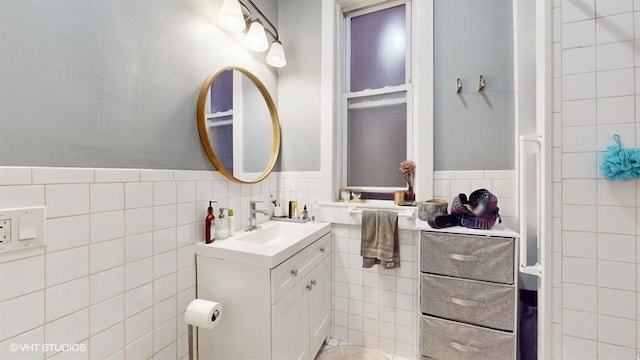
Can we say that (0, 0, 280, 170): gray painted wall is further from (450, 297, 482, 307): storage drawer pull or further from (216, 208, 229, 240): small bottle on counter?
(450, 297, 482, 307): storage drawer pull

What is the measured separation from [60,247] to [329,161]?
1.52 m

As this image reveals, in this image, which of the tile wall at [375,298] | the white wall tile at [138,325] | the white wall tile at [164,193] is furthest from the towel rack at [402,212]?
the white wall tile at [138,325]

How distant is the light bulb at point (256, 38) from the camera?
5.33 ft

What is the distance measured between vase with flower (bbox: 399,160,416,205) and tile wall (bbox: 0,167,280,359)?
4.46ft

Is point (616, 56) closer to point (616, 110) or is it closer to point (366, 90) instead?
point (616, 110)

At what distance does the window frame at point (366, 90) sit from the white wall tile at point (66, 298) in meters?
1.66

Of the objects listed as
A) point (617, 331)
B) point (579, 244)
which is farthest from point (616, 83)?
point (617, 331)

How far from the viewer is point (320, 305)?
167 centimetres

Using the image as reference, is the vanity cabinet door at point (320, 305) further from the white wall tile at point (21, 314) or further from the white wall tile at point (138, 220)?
the white wall tile at point (21, 314)

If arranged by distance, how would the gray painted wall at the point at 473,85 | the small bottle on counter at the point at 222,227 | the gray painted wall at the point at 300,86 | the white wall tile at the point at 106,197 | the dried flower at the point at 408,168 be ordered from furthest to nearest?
1. the gray painted wall at the point at 300,86
2. the dried flower at the point at 408,168
3. the gray painted wall at the point at 473,85
4. the small bottle on counter at the point at 222,227
5. the white wall tile at the point at 106,197

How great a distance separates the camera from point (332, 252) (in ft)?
6.18

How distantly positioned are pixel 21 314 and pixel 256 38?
1736 millimetres

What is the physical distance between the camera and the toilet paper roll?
1056 millimetres

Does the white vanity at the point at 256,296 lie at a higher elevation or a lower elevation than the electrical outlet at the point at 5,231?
lower
